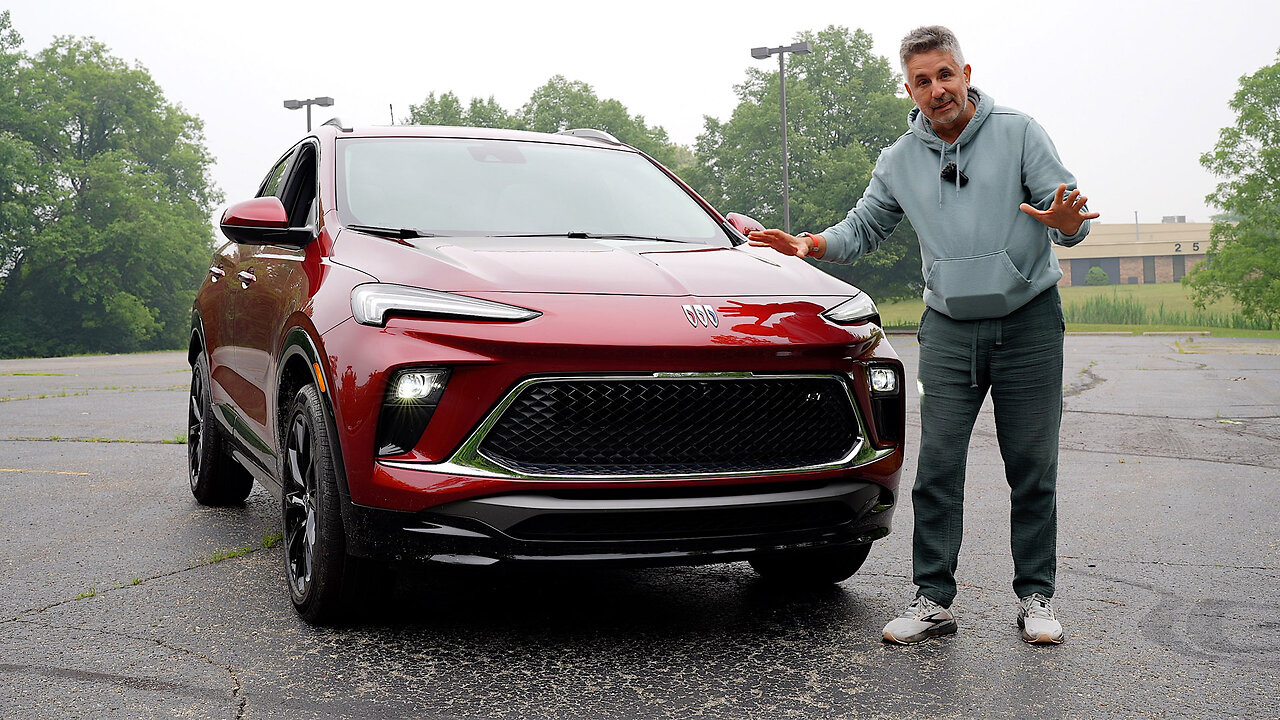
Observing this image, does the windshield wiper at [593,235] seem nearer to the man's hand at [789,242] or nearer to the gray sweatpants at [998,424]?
the man's hand at [789,242]

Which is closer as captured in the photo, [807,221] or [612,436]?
[612,436]

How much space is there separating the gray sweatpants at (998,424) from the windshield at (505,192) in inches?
42.7

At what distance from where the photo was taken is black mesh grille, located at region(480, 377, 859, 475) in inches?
135

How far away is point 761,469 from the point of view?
3.60 metres

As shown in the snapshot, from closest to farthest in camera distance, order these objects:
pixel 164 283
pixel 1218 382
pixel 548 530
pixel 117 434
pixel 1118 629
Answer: pixel 548 530 → pixel 1118 629 → pixel 117 434 → pixel 1218 382 → pixel 164 283

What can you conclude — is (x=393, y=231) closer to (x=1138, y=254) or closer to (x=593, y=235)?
(x=593, y=235)

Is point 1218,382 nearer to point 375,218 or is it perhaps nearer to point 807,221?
point 375,218

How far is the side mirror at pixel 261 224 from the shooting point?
4.46m

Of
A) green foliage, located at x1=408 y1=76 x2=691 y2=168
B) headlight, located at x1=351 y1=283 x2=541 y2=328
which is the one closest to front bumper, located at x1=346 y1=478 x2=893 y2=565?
headlight, located at x1=351 y1=283 x2=541 y2=328

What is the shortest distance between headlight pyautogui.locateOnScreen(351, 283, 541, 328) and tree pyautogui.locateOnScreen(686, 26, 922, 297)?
143ft

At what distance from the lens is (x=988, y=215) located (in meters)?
3.86

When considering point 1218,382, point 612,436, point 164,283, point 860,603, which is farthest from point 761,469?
point 164,283

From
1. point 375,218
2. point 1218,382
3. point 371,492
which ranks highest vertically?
point 375,218

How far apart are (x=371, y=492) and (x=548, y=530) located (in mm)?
531
